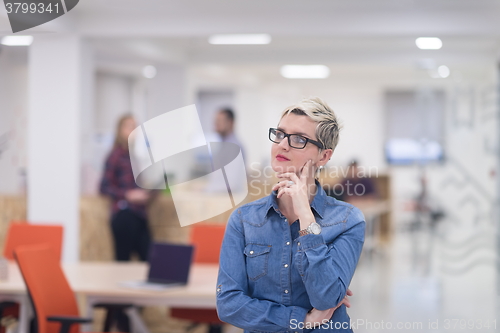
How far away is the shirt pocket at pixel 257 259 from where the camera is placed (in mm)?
1732

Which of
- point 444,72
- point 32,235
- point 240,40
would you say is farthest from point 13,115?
point 444,72

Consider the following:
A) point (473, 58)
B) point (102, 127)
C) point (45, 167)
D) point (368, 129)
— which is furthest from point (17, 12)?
point (368, 129)

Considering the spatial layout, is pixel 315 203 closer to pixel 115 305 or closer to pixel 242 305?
pixel 242 305

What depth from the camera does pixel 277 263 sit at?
1722 millimetres

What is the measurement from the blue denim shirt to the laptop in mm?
1565

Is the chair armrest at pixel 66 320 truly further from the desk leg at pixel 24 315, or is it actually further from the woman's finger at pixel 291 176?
the woman's finger at pixel 291 176

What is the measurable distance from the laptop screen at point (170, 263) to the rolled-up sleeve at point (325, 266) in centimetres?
173

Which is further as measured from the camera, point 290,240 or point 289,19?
point 289,19

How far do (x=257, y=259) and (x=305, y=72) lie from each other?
11.7m

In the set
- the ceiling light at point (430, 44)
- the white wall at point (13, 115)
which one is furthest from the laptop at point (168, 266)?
the ceiling light at point (430, 44)

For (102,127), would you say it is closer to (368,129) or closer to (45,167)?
(45,167)

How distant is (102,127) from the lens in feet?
39.4

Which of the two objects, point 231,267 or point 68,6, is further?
point 68,6

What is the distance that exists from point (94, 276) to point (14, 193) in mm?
3268
